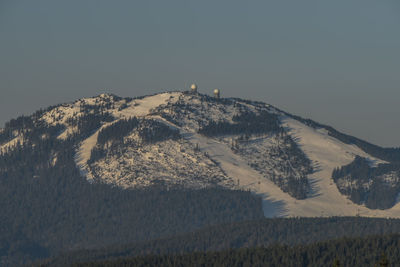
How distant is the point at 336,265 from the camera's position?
18375 cm

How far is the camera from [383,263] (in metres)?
176

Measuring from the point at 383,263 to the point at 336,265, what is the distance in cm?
1002
